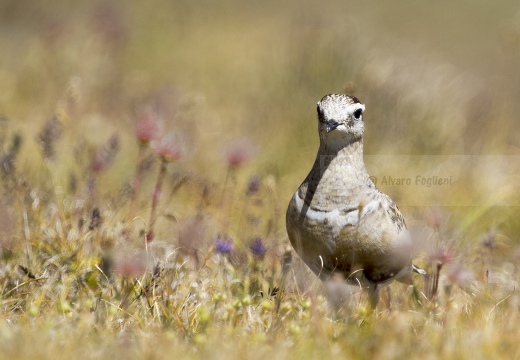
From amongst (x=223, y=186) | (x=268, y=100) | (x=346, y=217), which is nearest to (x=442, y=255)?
(x=346, y=217)

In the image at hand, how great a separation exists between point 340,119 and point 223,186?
350 cm

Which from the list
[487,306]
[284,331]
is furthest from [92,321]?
[487,306]

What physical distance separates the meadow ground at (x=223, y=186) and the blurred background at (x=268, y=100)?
0.11 feet

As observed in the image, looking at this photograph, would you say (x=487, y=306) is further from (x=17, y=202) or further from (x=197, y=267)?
(x=17, y=202)

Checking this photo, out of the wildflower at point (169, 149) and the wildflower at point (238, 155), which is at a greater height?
the wildflower at point (169, 149)

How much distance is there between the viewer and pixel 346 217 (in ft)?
16.6

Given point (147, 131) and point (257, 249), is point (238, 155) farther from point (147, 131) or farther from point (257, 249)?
point (257, 249)

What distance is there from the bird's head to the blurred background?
6.30 ft

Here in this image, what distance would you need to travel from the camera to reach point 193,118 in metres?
10.3

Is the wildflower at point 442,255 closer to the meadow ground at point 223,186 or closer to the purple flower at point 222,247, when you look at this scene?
the meadow ground at point 223,186

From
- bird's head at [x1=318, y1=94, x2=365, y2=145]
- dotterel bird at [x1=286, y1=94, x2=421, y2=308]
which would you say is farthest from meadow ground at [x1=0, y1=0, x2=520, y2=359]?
bird's head at [x1=318, y1=94, x2=365, y2=145]

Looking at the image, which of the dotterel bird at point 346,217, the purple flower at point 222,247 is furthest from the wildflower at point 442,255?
the purple flower at point 222,247

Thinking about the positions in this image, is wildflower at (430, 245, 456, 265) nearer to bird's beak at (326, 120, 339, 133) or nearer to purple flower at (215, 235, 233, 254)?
bird's beak at (326, 120, 339, 133)

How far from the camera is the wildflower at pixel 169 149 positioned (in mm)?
5523
